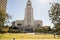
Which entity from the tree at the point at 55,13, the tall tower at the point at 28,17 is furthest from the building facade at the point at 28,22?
the tree at the point at 55,13

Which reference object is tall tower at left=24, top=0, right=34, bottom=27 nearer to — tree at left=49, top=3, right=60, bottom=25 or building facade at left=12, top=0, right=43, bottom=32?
building facade at left=12, top=0, right=43, bottom=32

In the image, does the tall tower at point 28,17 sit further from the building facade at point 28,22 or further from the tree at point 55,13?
the tree at point 55,13

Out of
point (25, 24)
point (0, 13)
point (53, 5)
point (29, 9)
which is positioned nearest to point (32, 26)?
point (25, 24)

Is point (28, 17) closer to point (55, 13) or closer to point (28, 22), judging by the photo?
point (28, 22)

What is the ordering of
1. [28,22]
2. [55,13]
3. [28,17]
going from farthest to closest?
[28,22] < [28,17] < [55,13]

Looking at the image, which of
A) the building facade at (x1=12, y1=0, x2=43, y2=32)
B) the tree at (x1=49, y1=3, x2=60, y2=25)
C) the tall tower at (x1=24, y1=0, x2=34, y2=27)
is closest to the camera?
the tree at (x1=49, y1=3, x2=60, y2=25)

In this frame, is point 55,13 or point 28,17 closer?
point 55,13

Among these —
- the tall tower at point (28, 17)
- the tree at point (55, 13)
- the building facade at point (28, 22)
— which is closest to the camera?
the tree at point (55, 13)

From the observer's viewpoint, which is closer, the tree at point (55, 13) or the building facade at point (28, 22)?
the tree at point (55, 13)

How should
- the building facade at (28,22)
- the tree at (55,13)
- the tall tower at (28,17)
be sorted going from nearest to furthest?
the tree at (55,13) → the building facade at (28,22) → the tall tower at (28,17)

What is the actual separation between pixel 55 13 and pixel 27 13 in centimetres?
11910

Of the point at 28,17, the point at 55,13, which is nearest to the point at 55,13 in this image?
the point at 55,13

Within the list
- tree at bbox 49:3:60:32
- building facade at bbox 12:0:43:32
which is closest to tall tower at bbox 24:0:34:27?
building facade at bbox 12:0:43:32

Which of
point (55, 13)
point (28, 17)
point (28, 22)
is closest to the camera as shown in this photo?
point (55, 13)
